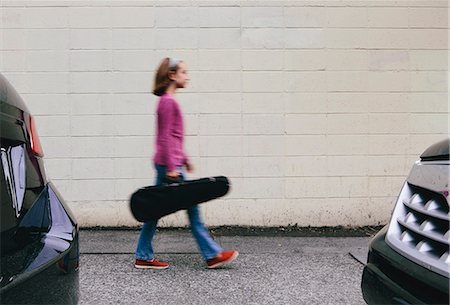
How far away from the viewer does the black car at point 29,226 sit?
6.27 ft

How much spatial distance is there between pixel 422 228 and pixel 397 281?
25 cm

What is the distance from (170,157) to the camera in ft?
13.5

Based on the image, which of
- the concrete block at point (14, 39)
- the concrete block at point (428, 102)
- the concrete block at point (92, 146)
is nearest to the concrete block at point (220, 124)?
the concrete block at point (92, 146)

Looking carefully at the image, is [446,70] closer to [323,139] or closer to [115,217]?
[323,139]

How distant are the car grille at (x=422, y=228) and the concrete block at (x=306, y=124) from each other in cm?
308

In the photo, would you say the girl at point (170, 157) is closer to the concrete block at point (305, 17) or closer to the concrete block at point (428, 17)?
the concrete block at point (305, 17)

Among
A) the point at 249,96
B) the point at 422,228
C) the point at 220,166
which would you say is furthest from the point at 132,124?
the point at 422,228

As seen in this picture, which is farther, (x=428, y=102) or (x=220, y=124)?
(x=428, y=102)

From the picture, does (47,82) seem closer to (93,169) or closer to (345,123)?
(93,169)

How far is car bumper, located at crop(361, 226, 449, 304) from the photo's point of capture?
189 centimetres

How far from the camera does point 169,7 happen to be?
5508 millimetres

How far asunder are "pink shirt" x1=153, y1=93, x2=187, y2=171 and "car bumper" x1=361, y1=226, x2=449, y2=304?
2.02 meters

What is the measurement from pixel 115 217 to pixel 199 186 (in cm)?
186

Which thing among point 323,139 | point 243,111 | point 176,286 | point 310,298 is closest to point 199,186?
point 176,286
